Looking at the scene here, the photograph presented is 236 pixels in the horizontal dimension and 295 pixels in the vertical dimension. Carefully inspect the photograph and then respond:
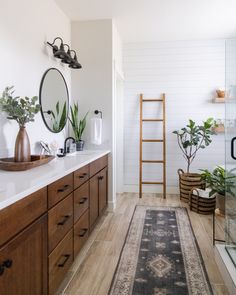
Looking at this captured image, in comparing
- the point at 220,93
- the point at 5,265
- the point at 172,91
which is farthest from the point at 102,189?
the point at 220,93

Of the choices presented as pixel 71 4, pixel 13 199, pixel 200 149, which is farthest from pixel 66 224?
pixel 200 149

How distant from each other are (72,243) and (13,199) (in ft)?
3.33

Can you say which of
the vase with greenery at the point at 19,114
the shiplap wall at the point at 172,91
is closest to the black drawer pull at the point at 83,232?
the vase with greenery at the point at 19,114

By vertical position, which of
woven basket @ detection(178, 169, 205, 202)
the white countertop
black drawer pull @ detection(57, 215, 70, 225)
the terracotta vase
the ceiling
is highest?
the ceiling

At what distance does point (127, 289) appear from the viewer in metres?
1.85

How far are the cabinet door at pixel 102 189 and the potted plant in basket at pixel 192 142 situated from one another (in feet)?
4.43

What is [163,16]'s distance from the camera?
334 cm

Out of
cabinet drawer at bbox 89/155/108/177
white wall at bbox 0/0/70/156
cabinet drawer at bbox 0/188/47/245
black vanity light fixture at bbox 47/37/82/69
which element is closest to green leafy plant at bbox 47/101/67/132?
white wall at bbox 0/0/70/156

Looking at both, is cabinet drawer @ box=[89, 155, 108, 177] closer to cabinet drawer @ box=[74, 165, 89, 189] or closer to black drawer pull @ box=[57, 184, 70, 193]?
cabinet drawer @ box=[74, 165, 89, 189]

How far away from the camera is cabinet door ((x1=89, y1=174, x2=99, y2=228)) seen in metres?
2.56

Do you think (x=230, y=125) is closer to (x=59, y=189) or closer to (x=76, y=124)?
(x=59, y=189)

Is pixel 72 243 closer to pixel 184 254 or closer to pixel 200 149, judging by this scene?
pixel 184 254

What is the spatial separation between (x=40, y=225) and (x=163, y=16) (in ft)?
9.83

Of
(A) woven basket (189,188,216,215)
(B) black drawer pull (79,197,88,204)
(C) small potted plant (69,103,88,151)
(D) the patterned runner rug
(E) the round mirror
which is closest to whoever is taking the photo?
(D) the patterned runner rug
